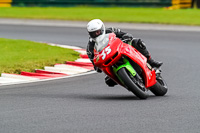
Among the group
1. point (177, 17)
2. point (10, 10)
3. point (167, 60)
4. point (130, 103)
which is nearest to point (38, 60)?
point (167, 60)

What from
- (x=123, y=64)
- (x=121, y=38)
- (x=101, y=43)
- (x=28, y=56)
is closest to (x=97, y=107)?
(x=123, y=64)

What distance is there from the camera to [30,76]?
39.5 feet

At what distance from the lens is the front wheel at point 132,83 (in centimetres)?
889

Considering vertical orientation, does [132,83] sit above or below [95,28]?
below

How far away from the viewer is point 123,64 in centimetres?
908

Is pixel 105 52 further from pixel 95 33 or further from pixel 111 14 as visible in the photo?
pixel 111 14

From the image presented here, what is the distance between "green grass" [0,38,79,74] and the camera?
12953 millimetres

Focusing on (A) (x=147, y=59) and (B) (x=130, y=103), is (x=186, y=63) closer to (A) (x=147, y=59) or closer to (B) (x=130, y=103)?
(A) (x=147, y=59)

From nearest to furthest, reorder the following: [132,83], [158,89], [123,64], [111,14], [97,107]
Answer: [97,107], [132,83], [123,64], [158,89], [111,14]

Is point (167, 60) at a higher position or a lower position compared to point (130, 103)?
lower

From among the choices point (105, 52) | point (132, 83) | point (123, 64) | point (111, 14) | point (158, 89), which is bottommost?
point (111, 14)

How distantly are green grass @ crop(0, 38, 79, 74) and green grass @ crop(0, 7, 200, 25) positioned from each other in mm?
10073

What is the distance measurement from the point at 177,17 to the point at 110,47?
64.9 ft

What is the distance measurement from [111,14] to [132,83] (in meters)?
21.6
